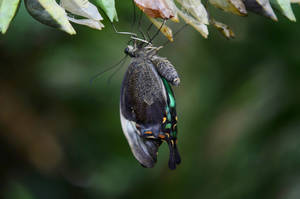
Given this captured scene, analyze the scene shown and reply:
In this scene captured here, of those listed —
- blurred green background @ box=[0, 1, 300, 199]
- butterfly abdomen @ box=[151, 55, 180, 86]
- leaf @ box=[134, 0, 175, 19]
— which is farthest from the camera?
blurred green background @ box=[0, 1, 300, 199]

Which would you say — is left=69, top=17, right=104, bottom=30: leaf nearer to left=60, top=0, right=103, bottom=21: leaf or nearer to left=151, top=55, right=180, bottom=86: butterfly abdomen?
left=60, top=0, right=103, bottom=21: leaf

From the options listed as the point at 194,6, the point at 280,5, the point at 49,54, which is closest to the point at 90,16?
the point at 194,6

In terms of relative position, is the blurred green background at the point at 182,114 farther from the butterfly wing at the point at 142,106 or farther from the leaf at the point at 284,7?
the leaf at the point at 284,7

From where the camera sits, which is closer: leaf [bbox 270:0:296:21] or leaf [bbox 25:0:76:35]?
leaf [bbox 25:0:76:35]

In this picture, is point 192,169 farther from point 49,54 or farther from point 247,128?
point 49,54

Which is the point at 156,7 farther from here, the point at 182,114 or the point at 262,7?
the point at 182,114

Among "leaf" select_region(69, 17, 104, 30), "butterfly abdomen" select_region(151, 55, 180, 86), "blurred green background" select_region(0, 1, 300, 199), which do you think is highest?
"leaf" select_region(69, 17, 104, 30)

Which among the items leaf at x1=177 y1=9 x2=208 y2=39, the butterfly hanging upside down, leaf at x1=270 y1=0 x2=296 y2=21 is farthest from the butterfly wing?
leaf at x1=270 y1=0 x2=296 y2=21
